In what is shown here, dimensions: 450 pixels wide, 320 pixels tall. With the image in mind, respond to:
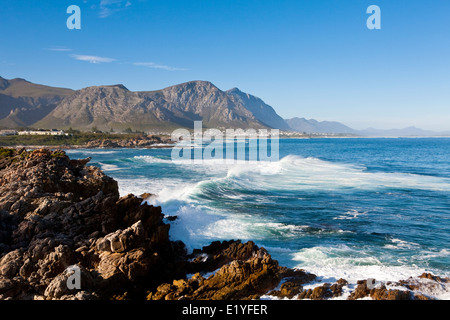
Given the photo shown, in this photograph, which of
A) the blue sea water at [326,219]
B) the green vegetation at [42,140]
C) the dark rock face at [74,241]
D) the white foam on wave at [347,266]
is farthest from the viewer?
the green vegetation at [42,140]

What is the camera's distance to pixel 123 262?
41.6 ft

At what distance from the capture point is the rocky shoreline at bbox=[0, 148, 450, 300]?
11.3m

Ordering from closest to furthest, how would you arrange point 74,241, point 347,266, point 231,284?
1. point 231,284
2. point 347,266
3. point 74,241

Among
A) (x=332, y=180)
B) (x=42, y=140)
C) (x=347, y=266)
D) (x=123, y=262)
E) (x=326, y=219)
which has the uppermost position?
(x=42, y=140)

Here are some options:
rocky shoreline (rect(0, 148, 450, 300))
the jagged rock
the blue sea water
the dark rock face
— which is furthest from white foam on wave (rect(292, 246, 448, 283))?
the dark rock face

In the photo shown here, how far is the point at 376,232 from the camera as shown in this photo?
1898cm

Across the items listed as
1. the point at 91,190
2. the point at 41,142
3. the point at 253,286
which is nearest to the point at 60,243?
the point at 91,190

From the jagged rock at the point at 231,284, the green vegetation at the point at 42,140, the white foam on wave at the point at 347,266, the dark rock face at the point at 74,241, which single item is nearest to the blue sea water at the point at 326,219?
the white foam on wave at the point at 347,266

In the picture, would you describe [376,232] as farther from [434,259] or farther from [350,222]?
[434,259]

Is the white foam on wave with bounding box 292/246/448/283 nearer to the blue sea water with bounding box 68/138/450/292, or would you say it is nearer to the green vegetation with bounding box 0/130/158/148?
the blue sea water with bounding box 68/138/450/292

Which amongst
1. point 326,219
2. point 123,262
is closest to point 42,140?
point 326,219

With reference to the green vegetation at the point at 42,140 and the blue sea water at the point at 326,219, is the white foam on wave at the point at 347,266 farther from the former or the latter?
the green vegetation at the point at 42,140

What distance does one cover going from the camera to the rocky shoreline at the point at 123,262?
37.1 feet

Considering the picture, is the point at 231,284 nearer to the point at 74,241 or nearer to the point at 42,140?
the point at 74,241
